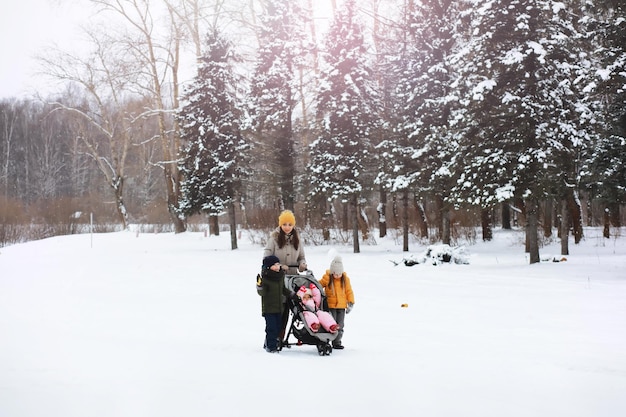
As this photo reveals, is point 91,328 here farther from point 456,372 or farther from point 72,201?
point 72,201

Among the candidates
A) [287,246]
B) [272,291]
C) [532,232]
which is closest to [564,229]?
[532,232]

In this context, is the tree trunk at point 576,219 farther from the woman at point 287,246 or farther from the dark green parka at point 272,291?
the dark green parka at point 272,291

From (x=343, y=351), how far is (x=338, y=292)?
2.64 ft

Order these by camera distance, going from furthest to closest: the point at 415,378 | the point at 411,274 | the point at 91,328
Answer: the point at 411,274, the point at 91,328, the point at 415,378

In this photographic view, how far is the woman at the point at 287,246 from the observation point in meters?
7.44

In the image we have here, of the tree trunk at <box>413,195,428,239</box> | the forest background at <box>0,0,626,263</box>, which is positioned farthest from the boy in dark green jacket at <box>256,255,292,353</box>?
the tree trunk at <box>413,195,428,239</box>

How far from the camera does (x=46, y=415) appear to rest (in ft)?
15.1

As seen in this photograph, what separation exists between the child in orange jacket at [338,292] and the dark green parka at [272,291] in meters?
0.71

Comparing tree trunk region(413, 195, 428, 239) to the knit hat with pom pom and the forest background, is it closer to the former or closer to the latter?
the forest background

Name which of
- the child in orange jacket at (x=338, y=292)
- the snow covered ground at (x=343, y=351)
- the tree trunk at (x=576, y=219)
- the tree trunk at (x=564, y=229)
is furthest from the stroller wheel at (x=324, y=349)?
the tree trunk at (x=576, y=219)

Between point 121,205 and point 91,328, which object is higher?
point 121,205

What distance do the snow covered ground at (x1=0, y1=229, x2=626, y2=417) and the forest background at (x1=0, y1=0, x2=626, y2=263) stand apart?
421cm

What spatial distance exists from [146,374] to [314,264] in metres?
15.5

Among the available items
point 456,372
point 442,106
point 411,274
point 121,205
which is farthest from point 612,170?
point 121,205
